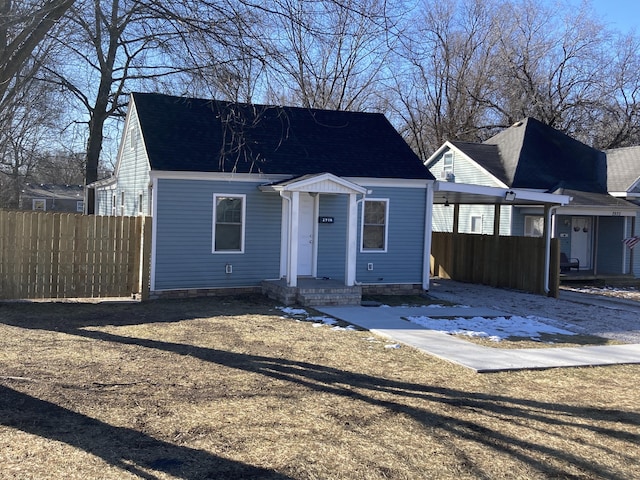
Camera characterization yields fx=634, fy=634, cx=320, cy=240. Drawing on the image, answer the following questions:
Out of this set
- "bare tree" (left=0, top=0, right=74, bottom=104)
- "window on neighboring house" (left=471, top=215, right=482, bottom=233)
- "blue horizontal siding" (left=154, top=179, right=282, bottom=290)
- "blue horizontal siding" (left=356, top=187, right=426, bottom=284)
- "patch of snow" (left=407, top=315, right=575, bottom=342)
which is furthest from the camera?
"window on neighboring house" (left=471, top=215, right=482, bottom=233)

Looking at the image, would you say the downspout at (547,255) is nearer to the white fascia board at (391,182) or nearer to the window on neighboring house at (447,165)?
the white fascia board at (391,182)

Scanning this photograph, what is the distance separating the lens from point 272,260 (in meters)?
14.4

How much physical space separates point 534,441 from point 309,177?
8886 mm

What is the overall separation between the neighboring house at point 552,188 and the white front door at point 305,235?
8.61 metres

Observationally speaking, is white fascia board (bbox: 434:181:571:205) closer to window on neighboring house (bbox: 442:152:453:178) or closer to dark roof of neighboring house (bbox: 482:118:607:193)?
dark roof of neighboring house (bbox: 482:118:607:193)

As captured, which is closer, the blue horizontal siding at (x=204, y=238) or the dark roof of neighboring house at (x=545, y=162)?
the blue horizontal siding at (x=204, y=238)

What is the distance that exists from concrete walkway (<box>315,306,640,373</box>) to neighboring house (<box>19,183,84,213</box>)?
50.6 m

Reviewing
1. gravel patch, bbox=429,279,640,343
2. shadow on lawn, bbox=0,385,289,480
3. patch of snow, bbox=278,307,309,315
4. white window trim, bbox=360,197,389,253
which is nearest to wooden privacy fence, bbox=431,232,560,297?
gravel patch, bbox=429,279,640,343

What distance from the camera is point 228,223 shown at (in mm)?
13977

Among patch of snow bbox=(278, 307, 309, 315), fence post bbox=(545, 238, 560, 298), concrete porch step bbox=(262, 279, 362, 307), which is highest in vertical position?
fence post bbox=(545, 238, 560, 298)

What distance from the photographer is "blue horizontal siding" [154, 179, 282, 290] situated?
1333 centimetres

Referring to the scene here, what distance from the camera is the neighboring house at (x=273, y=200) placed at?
1340cm

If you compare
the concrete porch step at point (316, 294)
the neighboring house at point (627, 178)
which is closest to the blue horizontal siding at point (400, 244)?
the concrete porch step at point (316, 294)

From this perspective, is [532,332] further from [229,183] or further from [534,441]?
[229,183]
